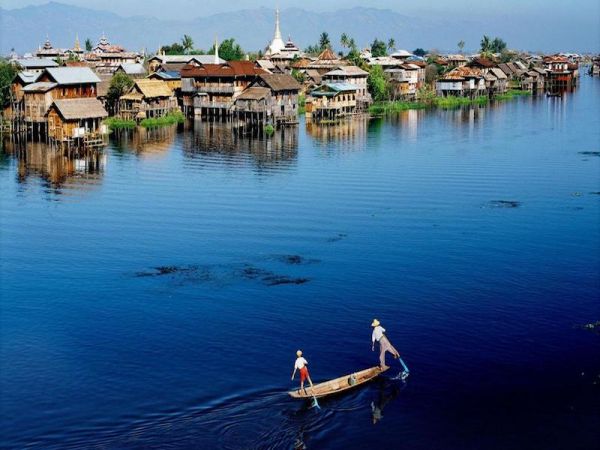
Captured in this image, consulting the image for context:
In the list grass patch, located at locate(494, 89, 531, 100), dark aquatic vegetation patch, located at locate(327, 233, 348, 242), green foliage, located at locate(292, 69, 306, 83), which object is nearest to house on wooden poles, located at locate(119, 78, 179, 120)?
green foliage, located at locate(292, 69, 306, 83)

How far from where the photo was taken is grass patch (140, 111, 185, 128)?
101 m

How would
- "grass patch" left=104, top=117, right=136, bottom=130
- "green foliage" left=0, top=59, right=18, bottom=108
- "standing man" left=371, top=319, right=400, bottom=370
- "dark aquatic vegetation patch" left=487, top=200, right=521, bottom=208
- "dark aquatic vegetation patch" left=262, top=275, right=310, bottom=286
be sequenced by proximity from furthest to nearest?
"grass patch" left=104, top=117, right=136, bottom=130, "green foliage" left=0, top=59, right=18, bottom=108, "dark aquatic vegetation patch" left=487, top=200, right=521, bottom=208, "dark aquatic vegetation patch" left=262, top=275, right=310, bottom=286, "standing man" left=371, top=319, right=400, bottom=370

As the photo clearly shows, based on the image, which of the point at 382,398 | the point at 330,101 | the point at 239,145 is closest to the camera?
the point at 382,398

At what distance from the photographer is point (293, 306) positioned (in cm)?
3297

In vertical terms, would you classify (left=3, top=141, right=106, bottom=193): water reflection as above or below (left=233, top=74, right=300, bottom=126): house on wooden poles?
below

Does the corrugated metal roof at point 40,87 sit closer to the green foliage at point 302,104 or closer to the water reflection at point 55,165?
the water reflection at point 55,165

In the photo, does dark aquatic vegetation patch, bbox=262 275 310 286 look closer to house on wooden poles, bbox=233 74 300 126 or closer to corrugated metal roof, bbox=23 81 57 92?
corrugated metal roof, bbox=23 81 57 92

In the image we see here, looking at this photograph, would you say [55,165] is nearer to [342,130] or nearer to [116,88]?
[116,88]

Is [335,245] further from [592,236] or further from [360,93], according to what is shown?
[360,93]

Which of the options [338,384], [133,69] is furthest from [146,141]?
[338,384]

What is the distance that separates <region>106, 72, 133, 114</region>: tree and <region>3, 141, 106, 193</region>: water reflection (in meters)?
20.2

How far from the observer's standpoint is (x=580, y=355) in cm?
2812

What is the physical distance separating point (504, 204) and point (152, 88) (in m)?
61.8

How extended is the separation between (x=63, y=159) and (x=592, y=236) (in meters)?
46.1
